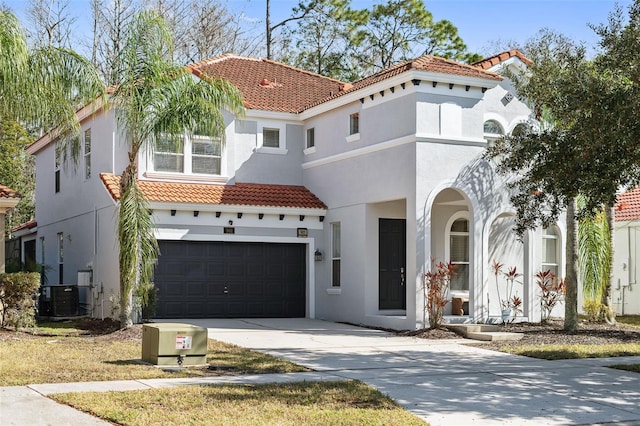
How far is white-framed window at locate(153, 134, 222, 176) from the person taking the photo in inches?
919

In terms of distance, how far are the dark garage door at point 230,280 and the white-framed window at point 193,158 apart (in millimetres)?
2154

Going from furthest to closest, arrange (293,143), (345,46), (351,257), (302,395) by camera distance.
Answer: (345,46) → (293,143) → (351,257) → (302,395)

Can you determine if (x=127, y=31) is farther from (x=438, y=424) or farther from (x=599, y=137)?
(x=438, y=424)

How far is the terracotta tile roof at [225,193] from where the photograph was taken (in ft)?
73.2

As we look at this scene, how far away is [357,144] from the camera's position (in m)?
22.8

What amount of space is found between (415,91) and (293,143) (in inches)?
217

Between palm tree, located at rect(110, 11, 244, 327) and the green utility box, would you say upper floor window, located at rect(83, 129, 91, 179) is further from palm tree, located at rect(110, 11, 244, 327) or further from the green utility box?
the green utility box

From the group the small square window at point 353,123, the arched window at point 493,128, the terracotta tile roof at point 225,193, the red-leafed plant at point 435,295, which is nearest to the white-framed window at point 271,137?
the terracotta tile roof at point 225,193

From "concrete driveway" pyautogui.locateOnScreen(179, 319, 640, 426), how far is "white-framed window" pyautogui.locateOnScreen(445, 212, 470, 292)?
15.1 ft

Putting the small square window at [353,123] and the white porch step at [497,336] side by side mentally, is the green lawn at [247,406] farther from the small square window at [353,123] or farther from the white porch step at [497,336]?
the small square window at [353,123]

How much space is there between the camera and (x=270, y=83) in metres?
26.6

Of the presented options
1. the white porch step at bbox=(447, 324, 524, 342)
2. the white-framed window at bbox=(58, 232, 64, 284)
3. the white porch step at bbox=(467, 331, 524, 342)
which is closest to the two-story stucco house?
the white porch step at bbox=(447, 324, 524, 342)

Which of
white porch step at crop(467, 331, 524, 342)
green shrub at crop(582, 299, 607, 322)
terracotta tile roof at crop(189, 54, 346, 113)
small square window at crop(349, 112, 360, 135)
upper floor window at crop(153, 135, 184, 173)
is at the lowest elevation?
white porch step at crop(467, 331, 524, 342)

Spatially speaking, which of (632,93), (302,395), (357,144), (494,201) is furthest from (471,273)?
(302,395)
